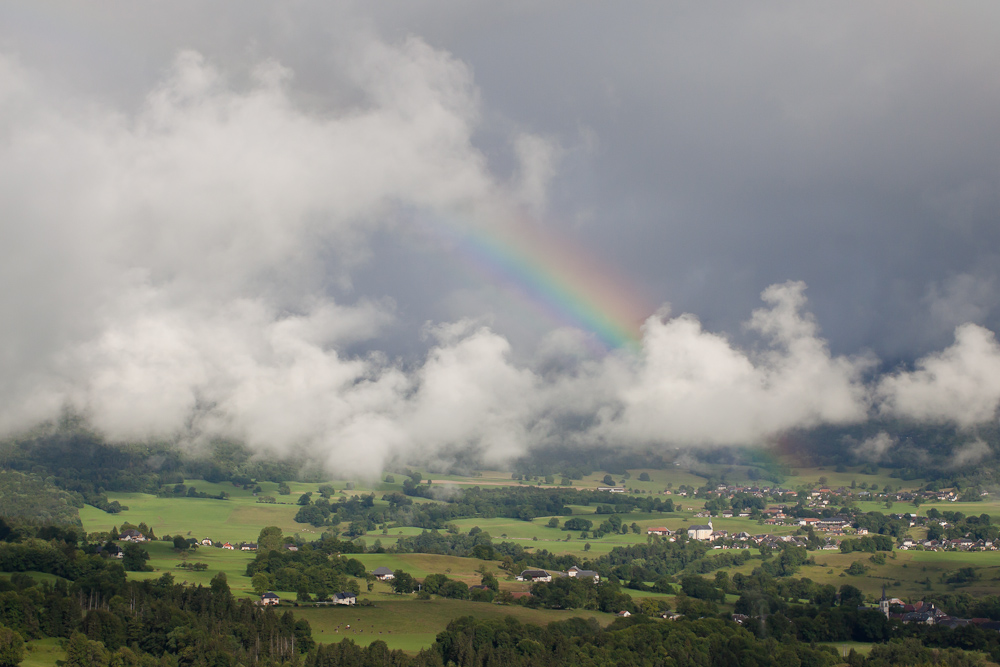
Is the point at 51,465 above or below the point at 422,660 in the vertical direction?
above

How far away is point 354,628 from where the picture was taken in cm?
7381

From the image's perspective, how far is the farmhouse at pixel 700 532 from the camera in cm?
14410

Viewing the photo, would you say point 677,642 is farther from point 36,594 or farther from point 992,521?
point 992,521

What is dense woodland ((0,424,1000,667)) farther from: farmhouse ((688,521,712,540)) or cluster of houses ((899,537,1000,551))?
farmhouse ((688,521,712,540))

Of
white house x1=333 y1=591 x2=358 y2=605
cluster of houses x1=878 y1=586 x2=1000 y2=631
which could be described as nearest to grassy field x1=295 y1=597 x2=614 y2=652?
white house x1=333 y1=591 x2=358 y2=605

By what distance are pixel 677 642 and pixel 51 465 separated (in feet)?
513

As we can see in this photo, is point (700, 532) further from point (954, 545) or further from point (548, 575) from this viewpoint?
point (548, 575)

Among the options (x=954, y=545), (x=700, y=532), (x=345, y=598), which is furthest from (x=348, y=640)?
(x=954, y=545)

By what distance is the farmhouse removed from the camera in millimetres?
144100

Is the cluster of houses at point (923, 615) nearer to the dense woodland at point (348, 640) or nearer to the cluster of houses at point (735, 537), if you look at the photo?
the dense woodland at point (348, 640)

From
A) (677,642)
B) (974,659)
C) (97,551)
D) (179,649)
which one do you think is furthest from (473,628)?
(97,551)

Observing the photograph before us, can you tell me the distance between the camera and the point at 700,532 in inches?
5733

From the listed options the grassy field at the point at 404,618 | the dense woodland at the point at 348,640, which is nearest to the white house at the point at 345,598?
the grassy field at the point at 404,618

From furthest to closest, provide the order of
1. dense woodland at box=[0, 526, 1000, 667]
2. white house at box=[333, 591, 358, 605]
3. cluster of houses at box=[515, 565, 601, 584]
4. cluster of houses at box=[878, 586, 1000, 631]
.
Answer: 1. cluster of houses at box=[515, 565, 601, 584]
2. white house at box=[333, 591, 358, 605]
3. cluster of houses at box=[878, 586, 1000, 631]
4. dense woodland at box=[0, 526, 1000, 667]
